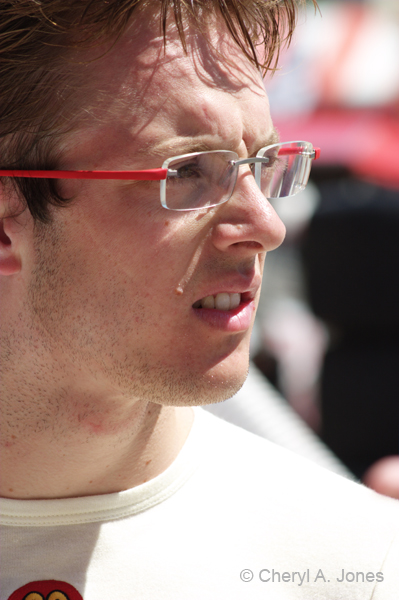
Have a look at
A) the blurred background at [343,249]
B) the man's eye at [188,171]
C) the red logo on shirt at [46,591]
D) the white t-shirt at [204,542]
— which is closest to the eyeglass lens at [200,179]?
the man's eye at [188,171]

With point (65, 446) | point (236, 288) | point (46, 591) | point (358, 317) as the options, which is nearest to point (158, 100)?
point (236, 288)

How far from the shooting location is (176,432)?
2223mm

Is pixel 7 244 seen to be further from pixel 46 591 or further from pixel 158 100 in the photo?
pixel 46 591

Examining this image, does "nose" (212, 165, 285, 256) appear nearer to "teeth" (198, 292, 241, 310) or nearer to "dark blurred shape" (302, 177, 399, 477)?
"teeth" (198, 292, 241, 310)

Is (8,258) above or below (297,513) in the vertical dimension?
above

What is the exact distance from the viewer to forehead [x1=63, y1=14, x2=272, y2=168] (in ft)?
6.00

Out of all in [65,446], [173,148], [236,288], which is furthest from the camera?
[65,446]

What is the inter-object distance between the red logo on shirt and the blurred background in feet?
6.94

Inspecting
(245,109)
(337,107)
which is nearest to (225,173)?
(245,109)

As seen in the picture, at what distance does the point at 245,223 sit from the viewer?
1.89 m

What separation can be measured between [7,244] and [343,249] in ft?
11.4

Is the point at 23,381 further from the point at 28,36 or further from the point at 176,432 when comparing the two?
the point at 28,36

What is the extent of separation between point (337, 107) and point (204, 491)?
24.5 ft

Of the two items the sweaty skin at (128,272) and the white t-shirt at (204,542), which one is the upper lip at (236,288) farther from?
the white t-shirt at (204,542)
